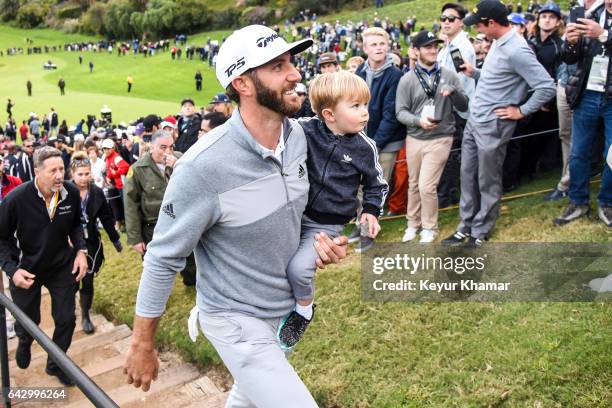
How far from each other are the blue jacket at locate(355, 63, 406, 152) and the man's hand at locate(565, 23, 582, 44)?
6.33ft

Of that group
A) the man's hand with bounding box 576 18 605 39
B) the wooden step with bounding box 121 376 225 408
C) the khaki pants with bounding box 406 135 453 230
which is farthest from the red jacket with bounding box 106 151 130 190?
the man's hand with bounding box 576 18 605 39

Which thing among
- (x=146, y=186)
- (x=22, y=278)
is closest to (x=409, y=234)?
(x=146, y=186)

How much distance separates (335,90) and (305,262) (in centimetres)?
99

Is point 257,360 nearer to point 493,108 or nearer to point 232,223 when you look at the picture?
point 232,223

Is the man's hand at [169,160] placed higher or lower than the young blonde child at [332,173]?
lower

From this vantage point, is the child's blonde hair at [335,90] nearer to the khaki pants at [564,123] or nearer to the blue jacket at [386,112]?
the blue jacket at [386,112]

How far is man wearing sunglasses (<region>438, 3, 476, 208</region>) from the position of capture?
7.50m

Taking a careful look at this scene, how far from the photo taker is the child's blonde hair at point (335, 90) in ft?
11.0

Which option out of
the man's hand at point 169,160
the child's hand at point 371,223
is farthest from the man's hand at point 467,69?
the child's hand at point 371,223

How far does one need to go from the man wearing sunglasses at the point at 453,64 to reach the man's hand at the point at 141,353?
5086 millimetres

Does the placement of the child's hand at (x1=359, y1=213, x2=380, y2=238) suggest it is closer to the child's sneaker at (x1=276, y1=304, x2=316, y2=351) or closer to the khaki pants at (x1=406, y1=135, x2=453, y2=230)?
the child's sneaker at (x1=276, y1=304, x2=316, y2=351)

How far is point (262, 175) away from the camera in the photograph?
9.57ft

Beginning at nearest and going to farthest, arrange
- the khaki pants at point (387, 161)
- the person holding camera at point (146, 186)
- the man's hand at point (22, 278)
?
the man's hand at point (22, 278) → the person holding camera at point (146, 186) → the khaki pants at point (387, 161)

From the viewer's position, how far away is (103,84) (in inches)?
2098
